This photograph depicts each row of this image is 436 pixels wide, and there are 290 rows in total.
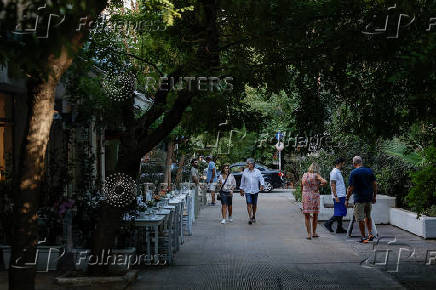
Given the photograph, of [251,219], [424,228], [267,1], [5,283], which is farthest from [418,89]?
[251,219]

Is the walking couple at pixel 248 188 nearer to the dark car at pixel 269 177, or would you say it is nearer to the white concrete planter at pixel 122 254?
the white concrete planter at pixel 122 254

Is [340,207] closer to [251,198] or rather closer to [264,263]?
[251,198]

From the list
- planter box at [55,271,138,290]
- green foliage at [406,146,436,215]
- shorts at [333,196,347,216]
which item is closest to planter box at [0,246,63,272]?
planter box at [55,271,138,290]

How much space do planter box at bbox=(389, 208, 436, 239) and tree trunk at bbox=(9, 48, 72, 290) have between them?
1111 cm

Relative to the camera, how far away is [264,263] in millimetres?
11719

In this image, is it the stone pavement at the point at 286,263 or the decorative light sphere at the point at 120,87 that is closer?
the stone pavement at the point at 286,263

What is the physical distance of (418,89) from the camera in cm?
844

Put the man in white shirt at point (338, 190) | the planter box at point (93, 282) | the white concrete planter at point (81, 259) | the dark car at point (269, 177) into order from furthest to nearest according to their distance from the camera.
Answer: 1. the dark car at point (269, 177)
2. the man in white shirt at point (338, 190)
3. the white concrete planter at point (81, 259)
4. the planter box at point (93, 282)

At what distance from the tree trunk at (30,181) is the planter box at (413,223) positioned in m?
11.1

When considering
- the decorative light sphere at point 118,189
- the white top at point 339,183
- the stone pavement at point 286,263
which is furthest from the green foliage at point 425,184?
the white top at point 339,183

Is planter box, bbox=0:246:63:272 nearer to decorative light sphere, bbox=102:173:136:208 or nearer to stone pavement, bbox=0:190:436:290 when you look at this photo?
stone pavement, bbox=0:190:436:290

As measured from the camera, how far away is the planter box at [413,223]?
14914mm

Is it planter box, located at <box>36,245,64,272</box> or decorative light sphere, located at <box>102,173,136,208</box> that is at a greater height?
decorative light sphere, located at <box>102,173,136,208</box>

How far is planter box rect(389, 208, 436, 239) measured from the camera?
1491 cm
